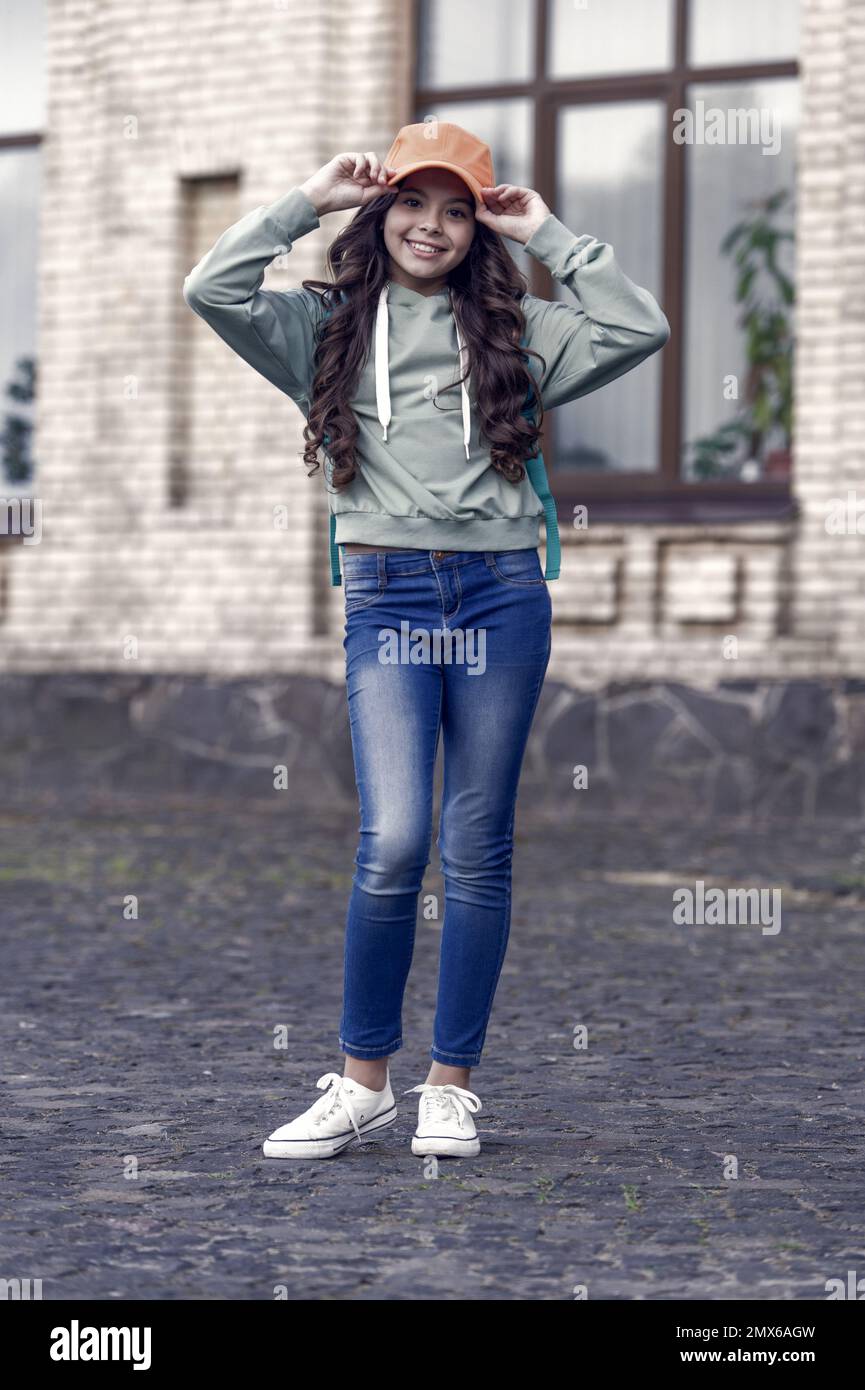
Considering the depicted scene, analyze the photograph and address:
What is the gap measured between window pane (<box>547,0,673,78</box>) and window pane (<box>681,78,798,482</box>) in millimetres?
367

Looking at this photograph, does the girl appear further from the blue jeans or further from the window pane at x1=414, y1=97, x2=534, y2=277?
the window pane at x1=414, y1=97, x2=534, y2=277

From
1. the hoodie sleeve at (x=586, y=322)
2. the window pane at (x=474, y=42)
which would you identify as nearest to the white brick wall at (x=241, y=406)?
the window pane at (x=474, y=42)

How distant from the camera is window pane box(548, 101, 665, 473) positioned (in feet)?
42.1

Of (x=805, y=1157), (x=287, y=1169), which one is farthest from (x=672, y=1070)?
(x=287, y=1169)

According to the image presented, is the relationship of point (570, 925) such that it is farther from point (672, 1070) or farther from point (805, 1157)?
point (805, 1157)

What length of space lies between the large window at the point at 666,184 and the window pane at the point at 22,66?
8.60 feet

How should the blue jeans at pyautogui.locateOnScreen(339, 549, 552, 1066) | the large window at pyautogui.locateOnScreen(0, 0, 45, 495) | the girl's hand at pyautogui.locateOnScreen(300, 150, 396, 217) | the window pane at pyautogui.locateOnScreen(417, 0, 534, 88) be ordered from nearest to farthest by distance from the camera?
the blue jeans at pyautogui.locateOnScreen(339, 549, 552, 1066) → the girl's hand at pyautogui.locateOnScreen(300, 150, 396, 217) → the window pane at pyautogui.locateOnScreen(417, 0, 534, 88) → the large window at pyautogui.locateOnScreen(0, 0, 45, 495)

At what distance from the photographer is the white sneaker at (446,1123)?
14.4 ft

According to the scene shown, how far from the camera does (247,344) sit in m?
4.43

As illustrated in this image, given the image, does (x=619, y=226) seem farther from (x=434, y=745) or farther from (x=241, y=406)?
(x=434, y=745)

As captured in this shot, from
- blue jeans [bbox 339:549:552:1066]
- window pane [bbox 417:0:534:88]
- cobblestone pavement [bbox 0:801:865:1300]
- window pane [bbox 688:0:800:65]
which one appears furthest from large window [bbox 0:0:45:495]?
blue jeans [bbox 339:549:552:1066]

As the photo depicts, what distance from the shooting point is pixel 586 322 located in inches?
179

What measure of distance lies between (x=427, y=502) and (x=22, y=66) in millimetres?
11002

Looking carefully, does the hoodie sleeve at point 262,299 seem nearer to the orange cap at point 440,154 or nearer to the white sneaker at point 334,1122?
the orange cap at point 440,154
